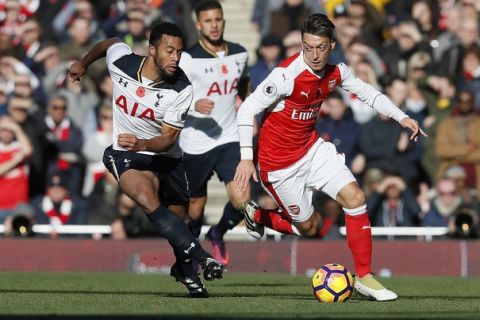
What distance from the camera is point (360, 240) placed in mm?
12281

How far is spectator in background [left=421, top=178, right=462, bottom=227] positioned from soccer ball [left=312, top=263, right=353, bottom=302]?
6.96 meters

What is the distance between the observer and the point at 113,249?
18359 mm

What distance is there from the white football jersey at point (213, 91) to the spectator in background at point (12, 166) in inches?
210

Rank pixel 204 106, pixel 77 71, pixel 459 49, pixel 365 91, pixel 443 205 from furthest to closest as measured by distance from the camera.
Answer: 1. pixel 459 49
2. pixel 443 205
3. pixel 204 106
4. pixel 77 71
5. pixel 365 91

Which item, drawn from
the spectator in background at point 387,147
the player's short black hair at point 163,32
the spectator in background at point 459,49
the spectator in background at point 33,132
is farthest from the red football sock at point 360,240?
the spectator in background at point 459,49

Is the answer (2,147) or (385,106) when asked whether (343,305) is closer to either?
(385,106)

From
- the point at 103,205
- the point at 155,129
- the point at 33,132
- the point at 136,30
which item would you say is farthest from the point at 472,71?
the point at 155,129

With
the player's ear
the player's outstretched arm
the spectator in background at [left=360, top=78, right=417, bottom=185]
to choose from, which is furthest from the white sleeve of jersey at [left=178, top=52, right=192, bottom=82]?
the spectator in background at [left=360, top=78, right=417, bottom=185]

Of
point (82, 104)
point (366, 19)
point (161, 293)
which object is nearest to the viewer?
point (161, 293)

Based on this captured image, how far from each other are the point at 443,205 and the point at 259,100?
7.37 m

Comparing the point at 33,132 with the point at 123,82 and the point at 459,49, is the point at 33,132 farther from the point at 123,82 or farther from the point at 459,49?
the point at 123,82

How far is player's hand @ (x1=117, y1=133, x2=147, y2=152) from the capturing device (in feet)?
39.0

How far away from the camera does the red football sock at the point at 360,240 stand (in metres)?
12.3

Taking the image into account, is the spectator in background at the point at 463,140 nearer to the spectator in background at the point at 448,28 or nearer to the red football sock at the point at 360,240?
the spectator in background at the point at 448,28
